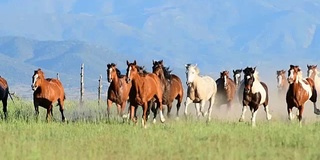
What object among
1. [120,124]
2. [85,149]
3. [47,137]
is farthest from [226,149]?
[120,124]

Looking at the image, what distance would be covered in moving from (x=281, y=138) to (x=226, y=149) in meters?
2.47

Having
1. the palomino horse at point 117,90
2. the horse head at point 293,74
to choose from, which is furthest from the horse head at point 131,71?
the horse head at point 293,74

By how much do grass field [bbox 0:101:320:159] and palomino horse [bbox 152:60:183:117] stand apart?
334 cm

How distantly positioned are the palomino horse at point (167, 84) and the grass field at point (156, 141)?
334 cm

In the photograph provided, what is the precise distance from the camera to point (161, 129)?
23.1 metres

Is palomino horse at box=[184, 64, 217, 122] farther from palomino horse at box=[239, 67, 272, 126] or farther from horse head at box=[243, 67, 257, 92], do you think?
horse head at box=[243, 67, 257, 92]

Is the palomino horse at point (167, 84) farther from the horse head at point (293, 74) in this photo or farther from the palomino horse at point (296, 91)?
the horse head at point (293, 74)

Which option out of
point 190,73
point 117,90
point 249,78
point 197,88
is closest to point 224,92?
point 197,88

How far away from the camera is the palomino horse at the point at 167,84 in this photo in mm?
28047

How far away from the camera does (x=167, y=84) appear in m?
28.7

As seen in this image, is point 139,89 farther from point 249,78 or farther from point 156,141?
point 156,141

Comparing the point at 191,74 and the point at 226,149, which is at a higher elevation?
the point at 191,74

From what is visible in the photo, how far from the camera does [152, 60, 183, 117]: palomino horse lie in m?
28.0

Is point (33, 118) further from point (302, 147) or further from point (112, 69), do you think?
point (302, 147)
